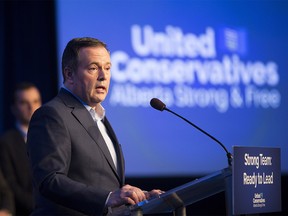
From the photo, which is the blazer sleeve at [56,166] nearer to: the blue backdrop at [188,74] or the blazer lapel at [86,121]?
the blazer lapel at [86,121]

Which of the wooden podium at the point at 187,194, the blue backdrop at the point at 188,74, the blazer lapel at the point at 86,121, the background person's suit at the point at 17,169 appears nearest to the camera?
the wooden podium at the point at 187,194

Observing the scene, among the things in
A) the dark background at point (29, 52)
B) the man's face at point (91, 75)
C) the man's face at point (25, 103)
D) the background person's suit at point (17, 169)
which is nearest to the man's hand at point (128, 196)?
the man's face at point (91, 75)

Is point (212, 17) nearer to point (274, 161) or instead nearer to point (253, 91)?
point (253, 91)

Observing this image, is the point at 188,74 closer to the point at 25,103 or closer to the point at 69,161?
the point at 25,103

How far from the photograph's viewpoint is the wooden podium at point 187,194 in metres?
2.32

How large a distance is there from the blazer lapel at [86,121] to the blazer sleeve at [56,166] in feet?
0.35

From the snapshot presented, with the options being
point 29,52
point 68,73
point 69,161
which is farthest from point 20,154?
point 69,161

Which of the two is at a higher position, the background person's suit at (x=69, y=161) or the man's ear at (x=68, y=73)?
the man's ear at (x=68, y=73)

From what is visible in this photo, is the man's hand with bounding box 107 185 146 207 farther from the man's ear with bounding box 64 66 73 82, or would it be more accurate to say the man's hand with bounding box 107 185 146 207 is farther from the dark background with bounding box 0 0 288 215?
the dark background with bounding box 0 0 288 215

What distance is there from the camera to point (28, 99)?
4.68m

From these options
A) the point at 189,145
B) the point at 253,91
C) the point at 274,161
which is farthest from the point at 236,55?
the point at 274,161

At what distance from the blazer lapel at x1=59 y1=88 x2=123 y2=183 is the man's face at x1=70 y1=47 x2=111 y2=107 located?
51mm

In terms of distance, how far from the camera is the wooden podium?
232cm

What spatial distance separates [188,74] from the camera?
544 centimetres
